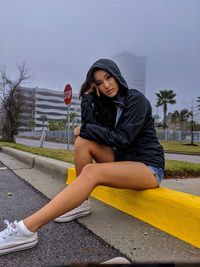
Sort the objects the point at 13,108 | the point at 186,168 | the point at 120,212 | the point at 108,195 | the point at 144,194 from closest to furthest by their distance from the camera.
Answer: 1. the point at 144,194
2. the point at 120,212
3. the point at 108,195
4. the point at 186,168
5. the point at 13,108

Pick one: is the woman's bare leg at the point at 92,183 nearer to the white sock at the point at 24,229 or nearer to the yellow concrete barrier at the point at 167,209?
the white sock at the point at 24,229

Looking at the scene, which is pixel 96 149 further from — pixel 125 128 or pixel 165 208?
pixel 165 208

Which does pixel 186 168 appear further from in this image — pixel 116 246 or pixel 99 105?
pixel 116 246

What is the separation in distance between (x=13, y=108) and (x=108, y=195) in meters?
23.7

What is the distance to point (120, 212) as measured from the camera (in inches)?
130

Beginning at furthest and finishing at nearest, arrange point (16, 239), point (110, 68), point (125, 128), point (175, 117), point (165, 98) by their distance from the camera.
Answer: point (175, 117), point (165, 98), point (110, 68), point (125, 128), point (16, 239)

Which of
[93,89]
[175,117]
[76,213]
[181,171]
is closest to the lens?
[93,89]

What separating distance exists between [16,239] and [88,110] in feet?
3.77

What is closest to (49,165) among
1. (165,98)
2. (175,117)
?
(165,98)

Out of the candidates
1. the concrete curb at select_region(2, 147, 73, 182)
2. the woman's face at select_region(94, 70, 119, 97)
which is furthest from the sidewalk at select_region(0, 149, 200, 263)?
the concrete curb at select_region(2, 147, 73, 182)

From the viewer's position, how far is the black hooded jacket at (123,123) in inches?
109

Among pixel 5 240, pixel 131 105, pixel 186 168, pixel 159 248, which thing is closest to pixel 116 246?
pixel 159 248

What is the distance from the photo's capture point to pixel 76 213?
311 cm

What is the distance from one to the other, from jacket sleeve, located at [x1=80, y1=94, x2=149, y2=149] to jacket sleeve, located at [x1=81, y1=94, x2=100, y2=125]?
0.11m
